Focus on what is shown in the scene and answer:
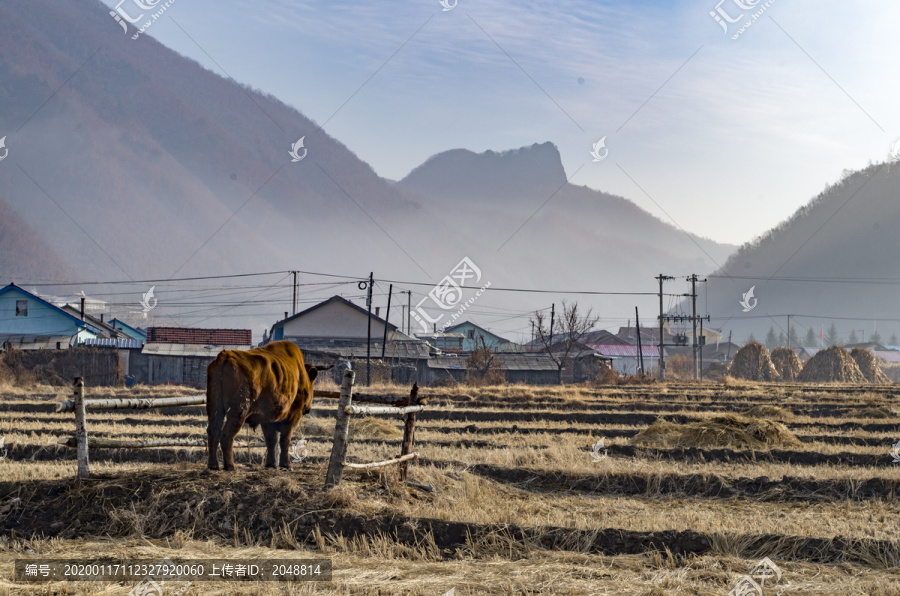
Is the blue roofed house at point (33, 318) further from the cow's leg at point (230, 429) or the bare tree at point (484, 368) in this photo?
the cow's leg at point (230, 429)

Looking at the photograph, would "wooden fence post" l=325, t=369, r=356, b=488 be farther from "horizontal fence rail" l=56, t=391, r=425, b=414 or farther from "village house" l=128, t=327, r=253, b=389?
"village house" l=128, t=327, r=253, b=389

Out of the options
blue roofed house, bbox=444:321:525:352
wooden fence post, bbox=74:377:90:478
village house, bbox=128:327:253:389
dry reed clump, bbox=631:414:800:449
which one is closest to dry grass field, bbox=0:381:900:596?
wooden fence post, bbox=74:377:90:478

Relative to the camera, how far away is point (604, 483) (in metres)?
13.0


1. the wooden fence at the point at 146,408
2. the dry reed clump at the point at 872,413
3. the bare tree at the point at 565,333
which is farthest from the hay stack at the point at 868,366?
the wooden fence at the point at 146,408

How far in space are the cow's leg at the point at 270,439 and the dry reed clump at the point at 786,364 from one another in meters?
66.3

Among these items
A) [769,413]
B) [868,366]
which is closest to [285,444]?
[769,413]

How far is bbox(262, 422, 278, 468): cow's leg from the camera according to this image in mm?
10820

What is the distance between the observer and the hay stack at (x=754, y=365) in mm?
67688

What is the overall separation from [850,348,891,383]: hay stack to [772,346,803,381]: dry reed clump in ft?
15.3

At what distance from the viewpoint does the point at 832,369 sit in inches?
2653

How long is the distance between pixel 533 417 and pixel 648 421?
3715 millimetres

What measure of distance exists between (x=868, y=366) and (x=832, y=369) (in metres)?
7.30

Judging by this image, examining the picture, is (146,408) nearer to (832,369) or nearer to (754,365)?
(754,365)

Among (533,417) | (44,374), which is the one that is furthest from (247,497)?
(44,374)
